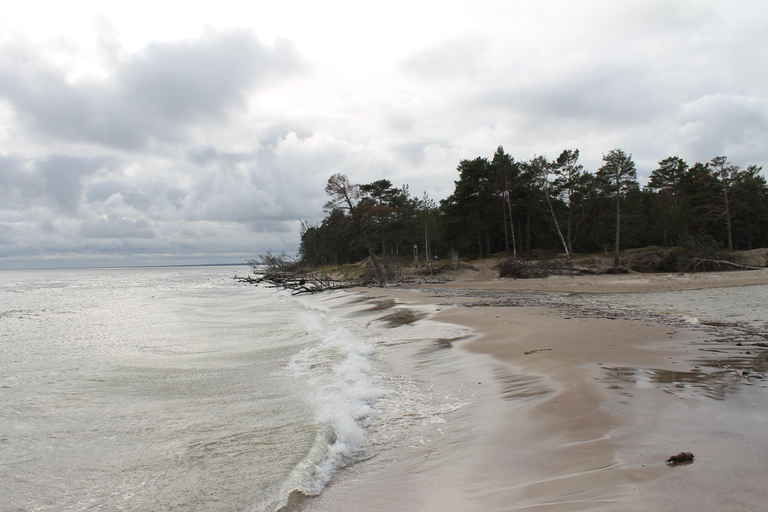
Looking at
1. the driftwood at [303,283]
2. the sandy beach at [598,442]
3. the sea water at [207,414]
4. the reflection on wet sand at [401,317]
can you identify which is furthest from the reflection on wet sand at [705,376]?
the driftwood at [303,283]

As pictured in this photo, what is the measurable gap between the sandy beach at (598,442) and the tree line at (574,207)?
27719 millimetres

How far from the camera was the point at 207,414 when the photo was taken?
5.25 m

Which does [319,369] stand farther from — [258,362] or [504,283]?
[504,283]

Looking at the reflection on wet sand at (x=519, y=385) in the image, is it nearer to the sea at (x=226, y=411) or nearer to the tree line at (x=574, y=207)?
the sea at (x=226, y=411)

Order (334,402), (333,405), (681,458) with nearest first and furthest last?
(681,458), (333,405), (334,402)

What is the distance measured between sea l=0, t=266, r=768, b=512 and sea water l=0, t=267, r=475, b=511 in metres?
0.02

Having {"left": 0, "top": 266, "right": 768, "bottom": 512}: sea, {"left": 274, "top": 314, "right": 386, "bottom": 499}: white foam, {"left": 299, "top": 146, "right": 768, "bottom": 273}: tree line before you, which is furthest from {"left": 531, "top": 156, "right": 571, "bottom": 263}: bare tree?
{"left": 274, "top": 314, "right": 386, "bottom": 499}: white foam

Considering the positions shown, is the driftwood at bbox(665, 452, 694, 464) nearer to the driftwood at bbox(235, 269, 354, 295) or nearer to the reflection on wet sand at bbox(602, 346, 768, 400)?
the reflection on wet sand at bbox(602, 346, 768, 400)

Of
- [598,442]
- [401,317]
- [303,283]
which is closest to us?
[598,442]

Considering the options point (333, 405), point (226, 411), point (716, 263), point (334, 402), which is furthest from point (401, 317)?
point (716, 263)

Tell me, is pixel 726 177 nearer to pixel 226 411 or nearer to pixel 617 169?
pixel 617 169

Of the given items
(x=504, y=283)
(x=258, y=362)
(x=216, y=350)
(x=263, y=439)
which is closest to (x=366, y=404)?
(x=263, y=439)

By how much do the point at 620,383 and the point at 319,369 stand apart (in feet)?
16.6

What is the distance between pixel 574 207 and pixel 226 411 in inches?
1695
